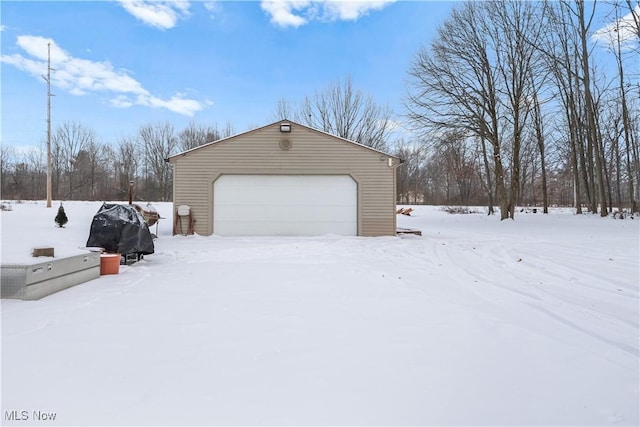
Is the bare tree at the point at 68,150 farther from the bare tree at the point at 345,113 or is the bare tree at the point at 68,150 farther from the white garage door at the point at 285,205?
the white garage door at the point at 285,205

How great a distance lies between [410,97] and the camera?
55.7 feet

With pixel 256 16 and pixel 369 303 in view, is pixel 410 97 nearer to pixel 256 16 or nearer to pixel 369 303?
pixel 256 16

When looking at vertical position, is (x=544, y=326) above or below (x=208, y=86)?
below

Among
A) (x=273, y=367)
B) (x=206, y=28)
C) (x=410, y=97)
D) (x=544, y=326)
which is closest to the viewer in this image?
(x=273, y=367)

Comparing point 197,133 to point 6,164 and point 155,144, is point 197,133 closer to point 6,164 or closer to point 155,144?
point 155,144

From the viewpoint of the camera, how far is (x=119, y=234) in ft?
19.7

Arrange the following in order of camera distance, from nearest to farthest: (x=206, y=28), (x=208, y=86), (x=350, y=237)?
(x=350, y=237) → (x=206, y=28) → (x=208, y=86)

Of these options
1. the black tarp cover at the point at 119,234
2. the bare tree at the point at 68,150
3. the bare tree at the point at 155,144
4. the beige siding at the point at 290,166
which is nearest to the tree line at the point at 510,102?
the beige siding at the point at 290,166

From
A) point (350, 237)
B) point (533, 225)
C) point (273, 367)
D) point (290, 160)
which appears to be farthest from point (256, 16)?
point (533, 225)

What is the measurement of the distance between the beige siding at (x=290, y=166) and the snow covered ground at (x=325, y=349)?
5359 millimetres

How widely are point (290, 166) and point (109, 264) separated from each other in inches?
245

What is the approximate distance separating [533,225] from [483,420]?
14.5m

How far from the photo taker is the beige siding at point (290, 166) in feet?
33.8

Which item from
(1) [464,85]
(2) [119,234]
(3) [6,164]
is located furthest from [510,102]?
(3) [6,164]
